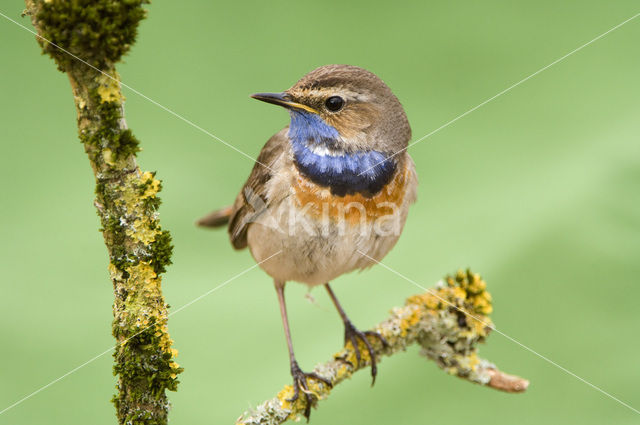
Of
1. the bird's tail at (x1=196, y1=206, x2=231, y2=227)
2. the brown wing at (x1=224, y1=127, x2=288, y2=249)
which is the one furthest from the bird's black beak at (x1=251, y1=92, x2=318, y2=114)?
the bird's tail at (x1=196, y1=206, x2=231, y2=227)

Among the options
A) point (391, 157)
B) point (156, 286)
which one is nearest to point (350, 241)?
point (391, 157)

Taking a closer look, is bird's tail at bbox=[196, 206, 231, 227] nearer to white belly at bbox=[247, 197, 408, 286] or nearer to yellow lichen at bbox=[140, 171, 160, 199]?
white belly at bbox=[247, 197, 408, 286]

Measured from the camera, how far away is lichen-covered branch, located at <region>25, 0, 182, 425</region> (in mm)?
826

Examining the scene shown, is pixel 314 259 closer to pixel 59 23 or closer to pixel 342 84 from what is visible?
→ pixel 342 84

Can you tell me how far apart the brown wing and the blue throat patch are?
10 centimetres

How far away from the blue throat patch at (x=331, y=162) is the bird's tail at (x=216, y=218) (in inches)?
25.2

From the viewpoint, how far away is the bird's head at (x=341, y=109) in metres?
1.39

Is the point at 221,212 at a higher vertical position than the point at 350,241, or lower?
higher

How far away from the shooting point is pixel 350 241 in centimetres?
146

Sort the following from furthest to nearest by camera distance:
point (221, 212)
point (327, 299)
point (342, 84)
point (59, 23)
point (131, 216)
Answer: point (327, 299) < point (221, 212) < point (342, 84) < point (131, 216) < point (59, 23)

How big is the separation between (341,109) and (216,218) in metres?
0.79

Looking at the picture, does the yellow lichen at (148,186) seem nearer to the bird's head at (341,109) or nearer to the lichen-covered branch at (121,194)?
the lichen-covered branch at (121,194)

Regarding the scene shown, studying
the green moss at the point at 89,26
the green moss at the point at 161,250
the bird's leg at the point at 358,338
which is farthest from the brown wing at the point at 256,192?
the green moss at the point at 89,26

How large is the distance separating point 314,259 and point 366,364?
0.33 meters
